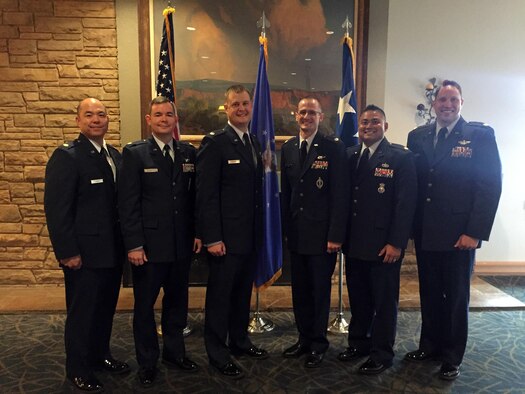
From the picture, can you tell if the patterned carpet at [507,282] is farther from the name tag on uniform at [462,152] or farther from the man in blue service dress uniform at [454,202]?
the name tag on uniform at [462,152]

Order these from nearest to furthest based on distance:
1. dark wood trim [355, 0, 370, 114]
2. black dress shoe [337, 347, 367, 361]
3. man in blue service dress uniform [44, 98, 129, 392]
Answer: man in blue service dress uniform [44, 98, 129, 392] < black dress shoe [337, 347, 367, 361] < dark wood trim [355, 0, 370, 114]

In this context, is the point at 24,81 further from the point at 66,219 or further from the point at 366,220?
the point at 366,220

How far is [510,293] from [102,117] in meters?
3.95

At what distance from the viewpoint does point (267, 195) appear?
3.02m

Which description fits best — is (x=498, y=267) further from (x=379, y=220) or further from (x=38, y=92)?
(x=38, y=92)

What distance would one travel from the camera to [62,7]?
3836 mm

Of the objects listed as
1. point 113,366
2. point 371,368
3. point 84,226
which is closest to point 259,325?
point 371,368

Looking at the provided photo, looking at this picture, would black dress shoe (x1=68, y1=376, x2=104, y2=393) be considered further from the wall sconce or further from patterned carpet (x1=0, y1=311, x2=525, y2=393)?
the wall sconce

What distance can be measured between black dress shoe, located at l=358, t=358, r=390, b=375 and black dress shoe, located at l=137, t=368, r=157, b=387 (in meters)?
1.20

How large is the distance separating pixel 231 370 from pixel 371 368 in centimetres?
82

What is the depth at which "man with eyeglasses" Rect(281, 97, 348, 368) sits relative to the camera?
249 cm

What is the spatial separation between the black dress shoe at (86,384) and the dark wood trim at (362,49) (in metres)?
3.20

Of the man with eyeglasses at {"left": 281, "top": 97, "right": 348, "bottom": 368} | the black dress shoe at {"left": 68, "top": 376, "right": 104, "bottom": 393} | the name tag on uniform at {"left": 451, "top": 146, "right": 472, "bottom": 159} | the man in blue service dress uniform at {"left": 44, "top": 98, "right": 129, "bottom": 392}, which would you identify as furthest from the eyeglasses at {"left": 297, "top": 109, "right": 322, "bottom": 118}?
the black dress shoe at {"left": 68, "top": 376, "right": 104, "bottom": 393}

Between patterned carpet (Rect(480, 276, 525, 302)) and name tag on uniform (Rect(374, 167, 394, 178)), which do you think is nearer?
name tag on uniform (Rect(374, 167, 394, 178))
